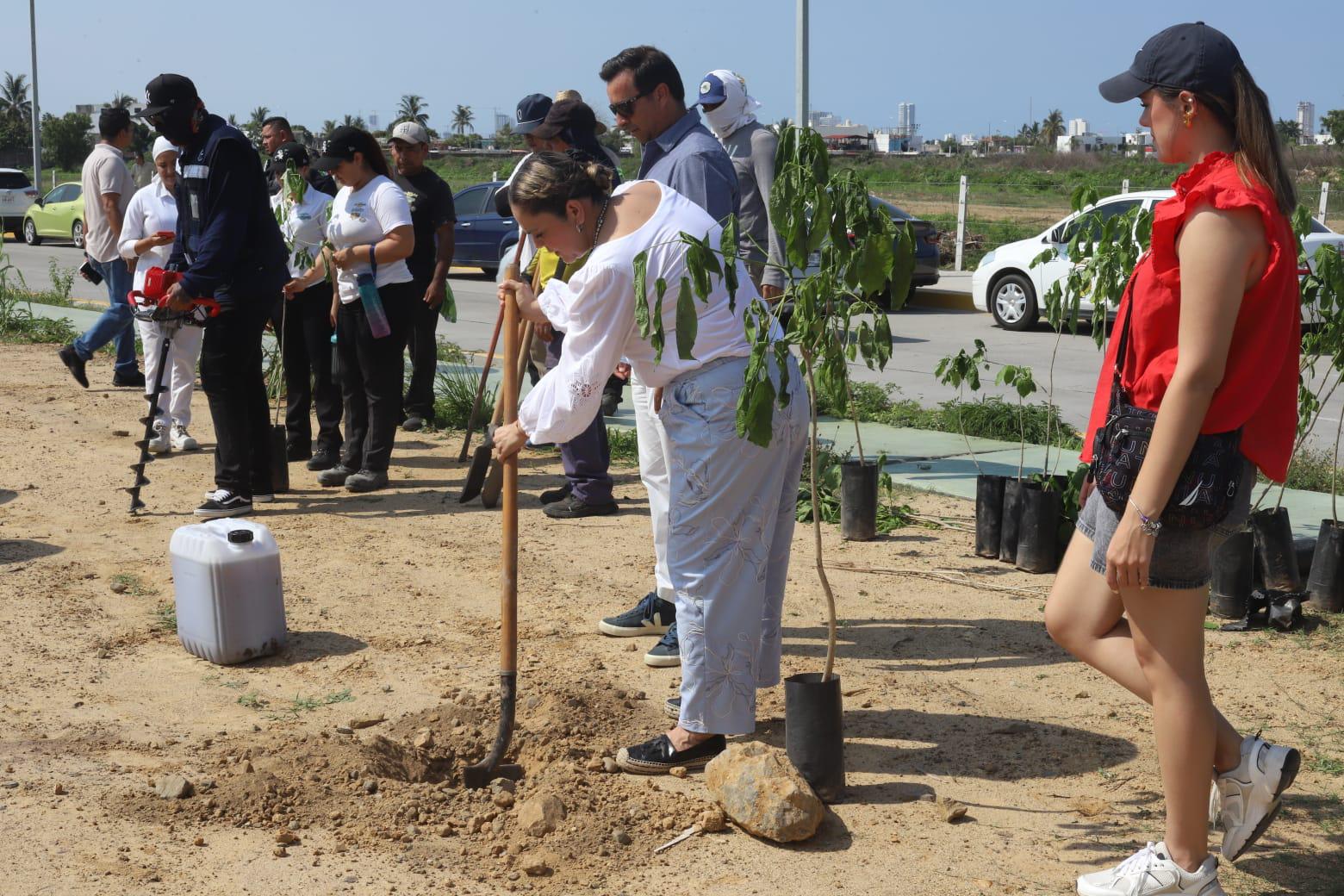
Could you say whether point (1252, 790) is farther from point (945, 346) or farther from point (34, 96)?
point (34, 96)

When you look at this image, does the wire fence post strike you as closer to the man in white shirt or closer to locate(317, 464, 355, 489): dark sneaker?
the man in white shirt

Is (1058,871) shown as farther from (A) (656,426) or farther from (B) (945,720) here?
(A) (656,426)

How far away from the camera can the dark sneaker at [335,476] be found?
7.26 meters

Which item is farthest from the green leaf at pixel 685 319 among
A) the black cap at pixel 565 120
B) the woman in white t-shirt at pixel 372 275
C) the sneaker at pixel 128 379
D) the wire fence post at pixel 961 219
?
the wire fence post at pixel 961 219

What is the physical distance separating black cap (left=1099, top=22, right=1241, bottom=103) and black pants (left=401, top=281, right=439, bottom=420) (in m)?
6.09

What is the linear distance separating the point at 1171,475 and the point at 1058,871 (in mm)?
1119

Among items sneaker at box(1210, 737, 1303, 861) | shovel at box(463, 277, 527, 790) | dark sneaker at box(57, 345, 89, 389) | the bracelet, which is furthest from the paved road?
the bracelet

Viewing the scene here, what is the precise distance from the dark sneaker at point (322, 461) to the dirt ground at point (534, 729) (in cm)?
123

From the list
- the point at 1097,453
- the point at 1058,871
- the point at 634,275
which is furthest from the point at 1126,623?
the point at 634,275

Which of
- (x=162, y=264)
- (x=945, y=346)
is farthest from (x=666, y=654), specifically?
(x=945, y=346)

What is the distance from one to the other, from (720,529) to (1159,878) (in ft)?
4.33

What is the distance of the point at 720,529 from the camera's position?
3525mm

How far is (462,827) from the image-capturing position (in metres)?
3.49

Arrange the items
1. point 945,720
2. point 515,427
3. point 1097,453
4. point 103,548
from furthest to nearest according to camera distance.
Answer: point 103,548 < point 945,720 < point 515,427 < point 1097,453
